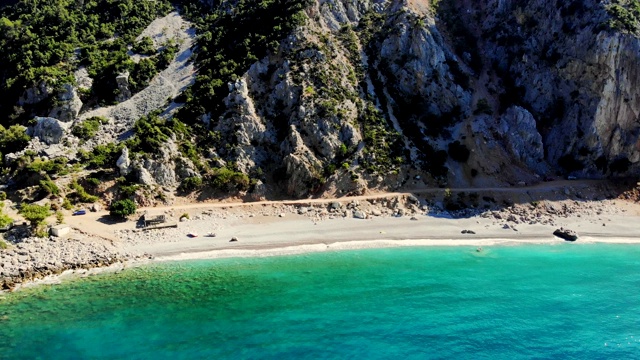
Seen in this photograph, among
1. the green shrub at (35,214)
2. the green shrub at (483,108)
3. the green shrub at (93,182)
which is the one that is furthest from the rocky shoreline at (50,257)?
the green shrub at (483,108)

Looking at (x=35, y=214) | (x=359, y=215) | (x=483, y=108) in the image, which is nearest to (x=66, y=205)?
(x=35, y=214)

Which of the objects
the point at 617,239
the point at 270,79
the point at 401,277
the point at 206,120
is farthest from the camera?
the point at 270,79

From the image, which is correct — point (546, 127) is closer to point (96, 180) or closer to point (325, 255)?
point (325, 255)

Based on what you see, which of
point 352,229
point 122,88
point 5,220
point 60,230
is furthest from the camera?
point 122,88

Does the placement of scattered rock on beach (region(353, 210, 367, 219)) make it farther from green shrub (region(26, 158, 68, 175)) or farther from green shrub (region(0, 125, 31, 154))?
green shrub (region(0, 125, 31, 154))

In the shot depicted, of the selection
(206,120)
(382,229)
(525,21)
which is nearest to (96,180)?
(206,120)

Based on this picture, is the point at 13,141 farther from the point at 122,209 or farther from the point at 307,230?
the point at 307,230

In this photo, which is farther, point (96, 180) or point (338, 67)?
point (338, 67)
